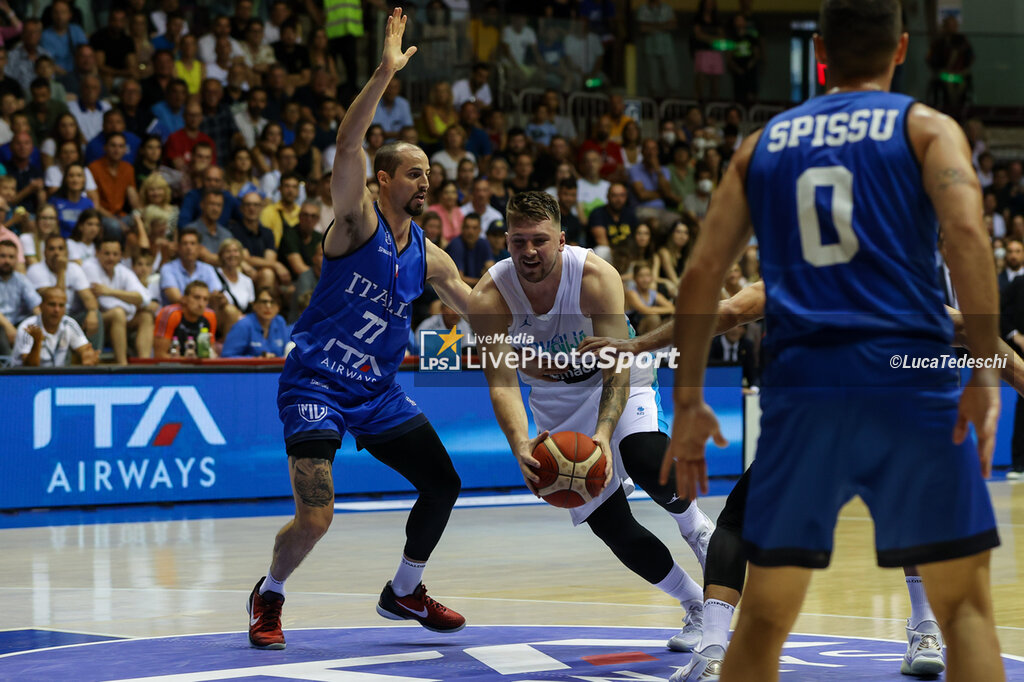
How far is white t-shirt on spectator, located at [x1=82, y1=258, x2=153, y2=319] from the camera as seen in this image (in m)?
13.4

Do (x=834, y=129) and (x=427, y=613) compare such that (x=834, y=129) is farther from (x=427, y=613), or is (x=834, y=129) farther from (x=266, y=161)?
(x=266, y=161)

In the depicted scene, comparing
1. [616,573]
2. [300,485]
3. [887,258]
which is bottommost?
[616,573]

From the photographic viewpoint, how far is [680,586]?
→ 6.32 metres

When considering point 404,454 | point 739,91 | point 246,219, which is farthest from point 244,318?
point 739,91

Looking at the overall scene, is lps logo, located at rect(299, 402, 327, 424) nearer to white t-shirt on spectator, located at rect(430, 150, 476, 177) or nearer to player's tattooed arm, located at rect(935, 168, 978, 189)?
player's tattooed arm, located at rect(935, 168, 978, 189)

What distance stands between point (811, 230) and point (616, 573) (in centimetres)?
559

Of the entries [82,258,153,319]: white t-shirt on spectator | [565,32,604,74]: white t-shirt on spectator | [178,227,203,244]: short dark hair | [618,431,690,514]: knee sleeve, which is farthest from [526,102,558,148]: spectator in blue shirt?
[618,431,690,514]: knee sleeve

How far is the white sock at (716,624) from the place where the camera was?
17.8 ft

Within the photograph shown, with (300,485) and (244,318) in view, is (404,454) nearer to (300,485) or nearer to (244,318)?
(300,485)

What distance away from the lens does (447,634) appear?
6.82m

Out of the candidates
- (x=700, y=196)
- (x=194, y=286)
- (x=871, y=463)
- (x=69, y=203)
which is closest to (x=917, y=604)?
(x=871, y=463)

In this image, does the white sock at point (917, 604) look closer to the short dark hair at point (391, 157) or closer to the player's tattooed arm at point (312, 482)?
the player's tattooed arm at point (312, 482)

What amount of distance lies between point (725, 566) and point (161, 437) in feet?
26.2

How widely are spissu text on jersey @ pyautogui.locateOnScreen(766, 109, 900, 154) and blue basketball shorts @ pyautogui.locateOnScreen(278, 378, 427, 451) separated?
3.31 meters
